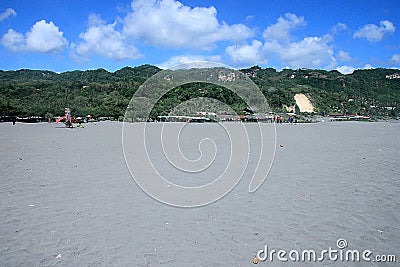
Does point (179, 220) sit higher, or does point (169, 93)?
point (169, 93)

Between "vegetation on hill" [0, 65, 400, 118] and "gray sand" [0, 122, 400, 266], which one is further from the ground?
"vegetation on hill" [0, 65, 400, 118]

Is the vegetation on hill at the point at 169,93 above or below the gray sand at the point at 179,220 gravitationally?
above

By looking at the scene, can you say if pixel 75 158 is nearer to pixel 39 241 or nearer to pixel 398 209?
pixel 39 241

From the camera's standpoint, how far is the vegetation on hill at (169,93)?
62219mm

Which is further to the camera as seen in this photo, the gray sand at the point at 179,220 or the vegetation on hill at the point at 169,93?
the vegetation on hill at the point at 169,93

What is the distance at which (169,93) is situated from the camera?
52844 millimetres

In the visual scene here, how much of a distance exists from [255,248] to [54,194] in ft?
15.6

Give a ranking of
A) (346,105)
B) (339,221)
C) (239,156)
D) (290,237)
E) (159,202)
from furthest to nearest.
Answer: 1. (346,105)
2. (239,156)
3. (159,202)
4. (339,221)
5. (290,237)

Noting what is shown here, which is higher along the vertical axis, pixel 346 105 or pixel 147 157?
pixel 346 105

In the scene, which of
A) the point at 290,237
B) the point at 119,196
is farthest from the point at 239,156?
the point at 290,237

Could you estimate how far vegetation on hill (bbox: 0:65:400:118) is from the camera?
6222 cm

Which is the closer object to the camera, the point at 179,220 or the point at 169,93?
the point at 179,220

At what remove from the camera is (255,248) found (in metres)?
4.46

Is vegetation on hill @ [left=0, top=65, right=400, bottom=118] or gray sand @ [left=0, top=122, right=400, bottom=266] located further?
vegetation on hill @ [left=0, top=65, right=400, bottom=118]
